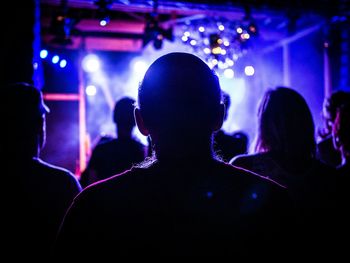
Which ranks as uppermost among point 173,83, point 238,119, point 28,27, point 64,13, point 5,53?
point 64,13

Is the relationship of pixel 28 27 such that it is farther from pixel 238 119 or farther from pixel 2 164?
pixel 238 119

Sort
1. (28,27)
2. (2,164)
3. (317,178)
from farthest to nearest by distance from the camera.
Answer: (28,27)
(317,178)
(2,164)

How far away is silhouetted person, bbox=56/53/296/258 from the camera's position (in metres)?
1.05

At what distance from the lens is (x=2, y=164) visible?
1918mm

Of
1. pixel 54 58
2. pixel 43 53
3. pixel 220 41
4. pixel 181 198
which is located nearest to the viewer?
pixel 181 198

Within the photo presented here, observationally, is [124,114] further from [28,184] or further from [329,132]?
[329,132]

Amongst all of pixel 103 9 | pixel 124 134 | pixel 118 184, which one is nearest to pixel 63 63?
pixel 103 9

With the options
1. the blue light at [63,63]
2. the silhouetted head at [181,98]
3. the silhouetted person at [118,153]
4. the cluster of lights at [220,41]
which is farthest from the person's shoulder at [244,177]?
the cluster of lights at [220,41]

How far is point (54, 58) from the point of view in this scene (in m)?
4.54

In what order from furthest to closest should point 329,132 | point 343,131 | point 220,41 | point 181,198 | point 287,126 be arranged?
point 220,41 → point 329,132 → point 343,131 → point 287,126 → point 181,198

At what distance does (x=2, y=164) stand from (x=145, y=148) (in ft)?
5.86

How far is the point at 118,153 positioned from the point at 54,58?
1.98 meters

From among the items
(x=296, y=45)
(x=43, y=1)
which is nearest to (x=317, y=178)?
(x=43, y=1)

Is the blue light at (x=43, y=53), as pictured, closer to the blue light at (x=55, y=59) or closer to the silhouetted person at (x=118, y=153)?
the blue light at (x=55, y=59)
